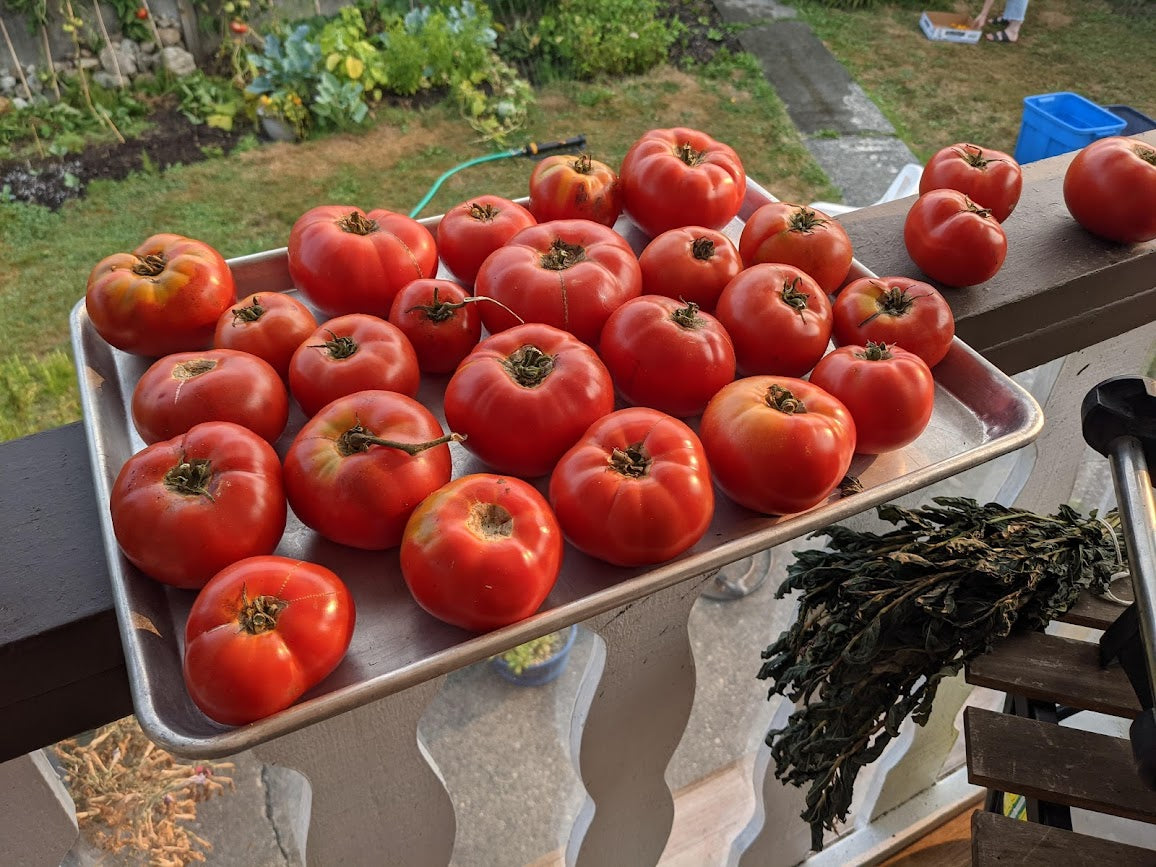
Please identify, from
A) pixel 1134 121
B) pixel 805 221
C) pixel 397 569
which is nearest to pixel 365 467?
pixel 397 569

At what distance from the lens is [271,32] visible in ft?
17.7

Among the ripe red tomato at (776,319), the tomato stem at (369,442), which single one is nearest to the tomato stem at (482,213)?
the ripe red tomato at (776,319)

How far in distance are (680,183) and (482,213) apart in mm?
348

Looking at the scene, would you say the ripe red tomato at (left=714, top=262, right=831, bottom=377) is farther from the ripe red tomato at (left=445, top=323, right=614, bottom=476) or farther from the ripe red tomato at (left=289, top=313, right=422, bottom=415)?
the ripe red tomato at (left=289, top=313, right=422, bottom=415)

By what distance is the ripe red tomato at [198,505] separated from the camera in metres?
1.03

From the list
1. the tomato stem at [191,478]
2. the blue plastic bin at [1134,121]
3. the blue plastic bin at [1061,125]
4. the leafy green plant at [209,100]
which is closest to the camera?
the tomato stem at [191,478]

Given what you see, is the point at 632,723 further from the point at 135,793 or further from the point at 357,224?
the point at 135,793

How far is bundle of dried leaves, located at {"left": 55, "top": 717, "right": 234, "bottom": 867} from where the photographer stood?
2459mm

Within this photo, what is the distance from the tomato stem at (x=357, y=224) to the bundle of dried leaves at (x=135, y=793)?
1.74 m

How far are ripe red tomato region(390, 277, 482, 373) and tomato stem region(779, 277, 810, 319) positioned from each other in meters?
0.48

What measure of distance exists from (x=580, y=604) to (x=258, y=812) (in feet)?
6.88

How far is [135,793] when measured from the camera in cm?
251

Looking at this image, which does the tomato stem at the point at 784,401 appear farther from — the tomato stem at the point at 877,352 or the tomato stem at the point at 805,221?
the tomato stem at the point at 805,221

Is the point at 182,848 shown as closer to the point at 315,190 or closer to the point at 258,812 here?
the point at 258,812
